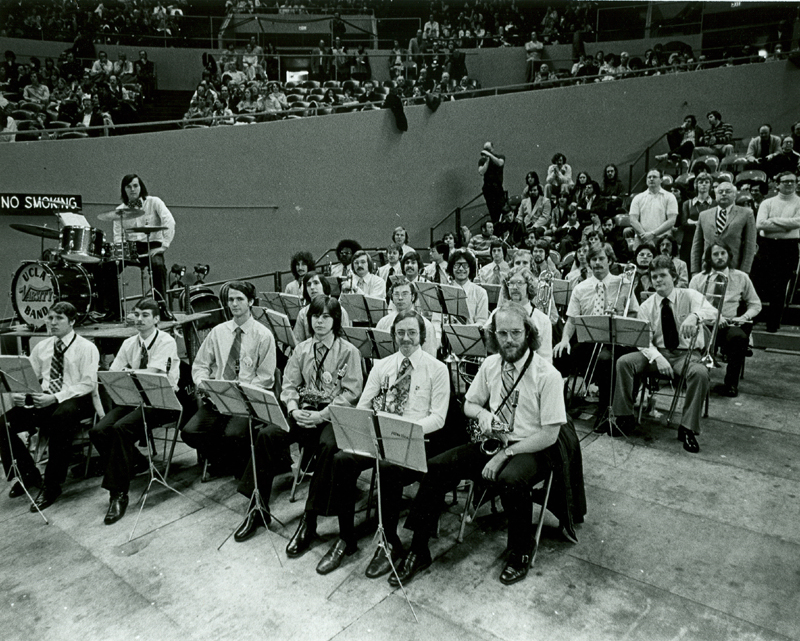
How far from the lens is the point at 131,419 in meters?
5.06

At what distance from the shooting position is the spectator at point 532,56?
17453mm

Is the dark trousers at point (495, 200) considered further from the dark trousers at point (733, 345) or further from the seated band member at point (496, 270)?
the dark trousers at point (733, 345)

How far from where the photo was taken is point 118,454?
4969 millimetres

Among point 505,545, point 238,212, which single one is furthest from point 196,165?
point 505,545

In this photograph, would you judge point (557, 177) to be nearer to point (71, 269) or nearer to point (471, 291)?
point (471, 291)

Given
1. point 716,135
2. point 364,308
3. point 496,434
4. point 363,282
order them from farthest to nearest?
point 716,135
point 363,282
point 364,308
point 496,434

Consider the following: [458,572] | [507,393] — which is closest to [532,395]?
[507,393]

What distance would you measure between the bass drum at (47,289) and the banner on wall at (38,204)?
3.72 m

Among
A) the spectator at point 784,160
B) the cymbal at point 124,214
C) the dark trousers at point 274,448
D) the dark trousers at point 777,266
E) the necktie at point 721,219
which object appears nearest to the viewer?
the dark trousers at point 274,448

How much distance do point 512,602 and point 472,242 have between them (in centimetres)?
829

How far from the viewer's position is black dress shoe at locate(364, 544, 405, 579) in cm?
384

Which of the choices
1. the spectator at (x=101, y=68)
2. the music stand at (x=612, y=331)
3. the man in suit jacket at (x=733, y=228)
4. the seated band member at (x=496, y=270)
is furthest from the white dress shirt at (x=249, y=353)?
Result: the spectator at (x=101, y=68)

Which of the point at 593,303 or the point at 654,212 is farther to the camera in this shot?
the point at 654,212

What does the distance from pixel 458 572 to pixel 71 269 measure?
514 cm
